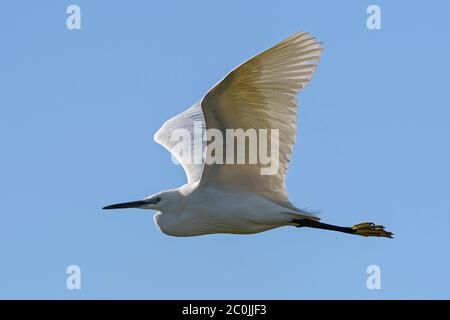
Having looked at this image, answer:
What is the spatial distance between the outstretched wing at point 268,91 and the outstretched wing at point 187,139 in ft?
5.63

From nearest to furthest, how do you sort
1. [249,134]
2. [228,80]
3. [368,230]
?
[228,80]
[249,134]
[368,230]

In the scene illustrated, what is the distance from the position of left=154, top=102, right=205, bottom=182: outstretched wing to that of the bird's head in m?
0.66

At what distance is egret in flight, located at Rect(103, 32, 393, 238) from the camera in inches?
332

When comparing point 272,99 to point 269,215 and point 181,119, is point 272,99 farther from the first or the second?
point 181,119

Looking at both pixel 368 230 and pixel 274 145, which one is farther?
pixel 368 230

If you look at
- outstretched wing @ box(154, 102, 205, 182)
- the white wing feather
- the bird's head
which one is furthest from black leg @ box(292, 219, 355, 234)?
outstretched wing @ box(154, 102, 205, 182)

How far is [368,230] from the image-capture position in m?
10.4

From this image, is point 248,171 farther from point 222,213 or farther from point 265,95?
point 265,95

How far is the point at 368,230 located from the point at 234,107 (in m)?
2.66

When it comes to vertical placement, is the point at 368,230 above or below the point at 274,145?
below

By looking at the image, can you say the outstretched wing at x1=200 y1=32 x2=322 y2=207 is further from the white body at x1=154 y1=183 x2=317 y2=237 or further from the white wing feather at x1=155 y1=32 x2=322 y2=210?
the white body at x1=154 y1=183 x2=317 y2=237

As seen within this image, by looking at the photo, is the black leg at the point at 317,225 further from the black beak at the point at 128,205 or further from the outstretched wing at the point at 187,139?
the black beak at the point at 128,205

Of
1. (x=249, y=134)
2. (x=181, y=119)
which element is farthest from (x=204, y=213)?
(x=181, y=119)
